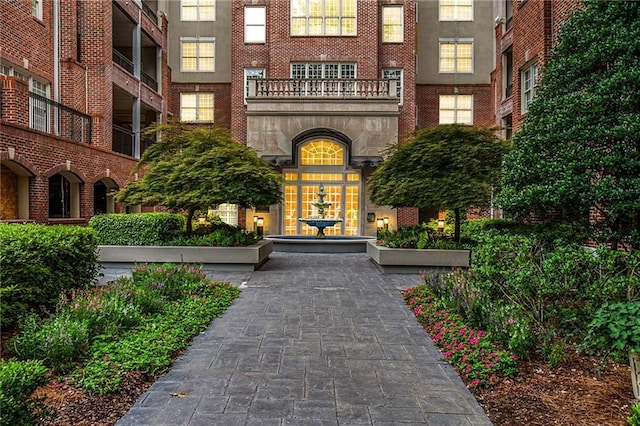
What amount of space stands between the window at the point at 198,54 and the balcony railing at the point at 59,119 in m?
11.3

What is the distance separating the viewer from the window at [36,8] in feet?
47.7

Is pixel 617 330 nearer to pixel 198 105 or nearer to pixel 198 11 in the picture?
pixel 198 105

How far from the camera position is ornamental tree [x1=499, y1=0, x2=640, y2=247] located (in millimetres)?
5395

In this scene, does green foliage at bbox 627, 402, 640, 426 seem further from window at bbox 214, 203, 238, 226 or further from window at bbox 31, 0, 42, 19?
window at bbox 214, 203, 238, 226

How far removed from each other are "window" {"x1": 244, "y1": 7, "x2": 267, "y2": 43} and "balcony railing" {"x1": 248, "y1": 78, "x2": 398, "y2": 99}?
462 cm

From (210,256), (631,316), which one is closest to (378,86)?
(210,256)

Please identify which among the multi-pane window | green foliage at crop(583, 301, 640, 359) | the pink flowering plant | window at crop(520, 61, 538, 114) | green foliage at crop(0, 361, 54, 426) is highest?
the multi-pane window

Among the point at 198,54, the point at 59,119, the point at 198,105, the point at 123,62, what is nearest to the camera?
the point at 59,119

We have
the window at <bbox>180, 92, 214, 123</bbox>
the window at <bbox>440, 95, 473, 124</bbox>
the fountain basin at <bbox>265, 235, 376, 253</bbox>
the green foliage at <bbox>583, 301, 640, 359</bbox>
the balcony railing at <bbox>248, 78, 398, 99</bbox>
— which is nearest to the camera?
the green foliage at <bbox>583, 301, 640, 359</bbox>

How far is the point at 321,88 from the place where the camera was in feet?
70.5

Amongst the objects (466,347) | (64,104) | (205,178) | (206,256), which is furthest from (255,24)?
(466,347)

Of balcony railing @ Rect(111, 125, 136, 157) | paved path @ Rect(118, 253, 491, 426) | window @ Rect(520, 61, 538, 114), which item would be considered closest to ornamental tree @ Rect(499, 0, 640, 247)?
paved path @ Rect(118, 253, 491, 426)

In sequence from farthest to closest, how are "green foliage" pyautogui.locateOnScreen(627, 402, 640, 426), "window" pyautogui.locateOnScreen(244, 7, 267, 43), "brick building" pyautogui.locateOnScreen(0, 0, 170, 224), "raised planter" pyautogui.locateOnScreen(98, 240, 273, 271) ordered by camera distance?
"window" pyautogui.locateOnScreen(244, 7, 267, 43)
"brick building" pyautogui.locateOnScreen(0, 0, 170, 224)
"raised planter" pyautogui.locateOnScreen(98, 240, 273, 271)
"green foliage" pyautogui.locateOnScreen(627, 402, 640, 426)

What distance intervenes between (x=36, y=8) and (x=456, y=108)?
21.5 metres
